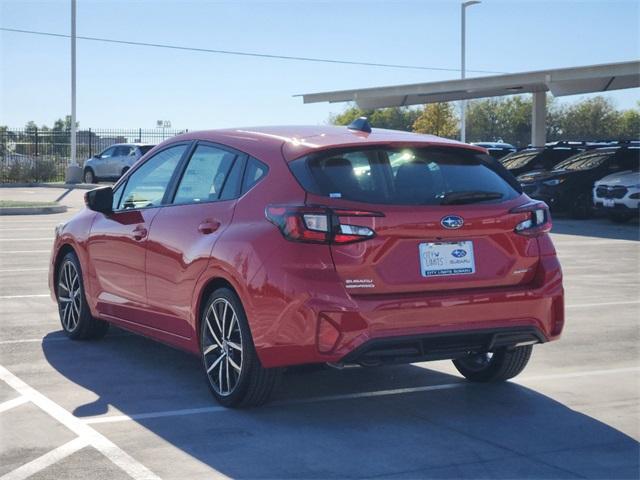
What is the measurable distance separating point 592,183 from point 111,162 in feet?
76.1

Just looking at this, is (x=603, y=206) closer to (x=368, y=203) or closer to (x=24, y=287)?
(x=24, y=287)

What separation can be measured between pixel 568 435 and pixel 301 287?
1.67 m

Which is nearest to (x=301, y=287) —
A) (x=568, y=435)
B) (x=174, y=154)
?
(x=568, y=435)

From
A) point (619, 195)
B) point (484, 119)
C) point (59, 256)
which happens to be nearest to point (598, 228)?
point (619, 195)

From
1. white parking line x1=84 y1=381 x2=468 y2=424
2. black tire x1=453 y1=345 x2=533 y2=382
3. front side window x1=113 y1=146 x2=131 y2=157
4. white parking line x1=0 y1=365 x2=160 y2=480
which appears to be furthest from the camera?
front side window x1=113 y1=146 x2=131 y2=157

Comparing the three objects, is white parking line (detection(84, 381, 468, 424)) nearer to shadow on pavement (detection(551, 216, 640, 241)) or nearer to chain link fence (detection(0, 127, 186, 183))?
shadow on pavement (detection(551, 216, 640, 241))

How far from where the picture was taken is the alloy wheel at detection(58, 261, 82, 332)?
28.3ft

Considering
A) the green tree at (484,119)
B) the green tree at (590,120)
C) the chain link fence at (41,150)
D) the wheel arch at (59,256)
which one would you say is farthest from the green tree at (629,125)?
the wheel arch at (59,256)

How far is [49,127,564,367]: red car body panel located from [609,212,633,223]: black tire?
16.8 metres

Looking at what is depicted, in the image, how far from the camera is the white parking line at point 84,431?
517 centimetres

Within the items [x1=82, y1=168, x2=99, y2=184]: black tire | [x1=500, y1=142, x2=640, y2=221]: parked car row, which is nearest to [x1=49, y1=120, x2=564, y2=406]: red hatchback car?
[x1=500, y1=142, x2=640, y2=221]: parked car row

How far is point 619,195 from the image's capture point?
22.3 metres

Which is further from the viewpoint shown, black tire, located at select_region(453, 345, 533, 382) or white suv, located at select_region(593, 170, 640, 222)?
white suv, located at select_region(593, 170, 640, 222)

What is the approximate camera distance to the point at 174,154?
7.61m
